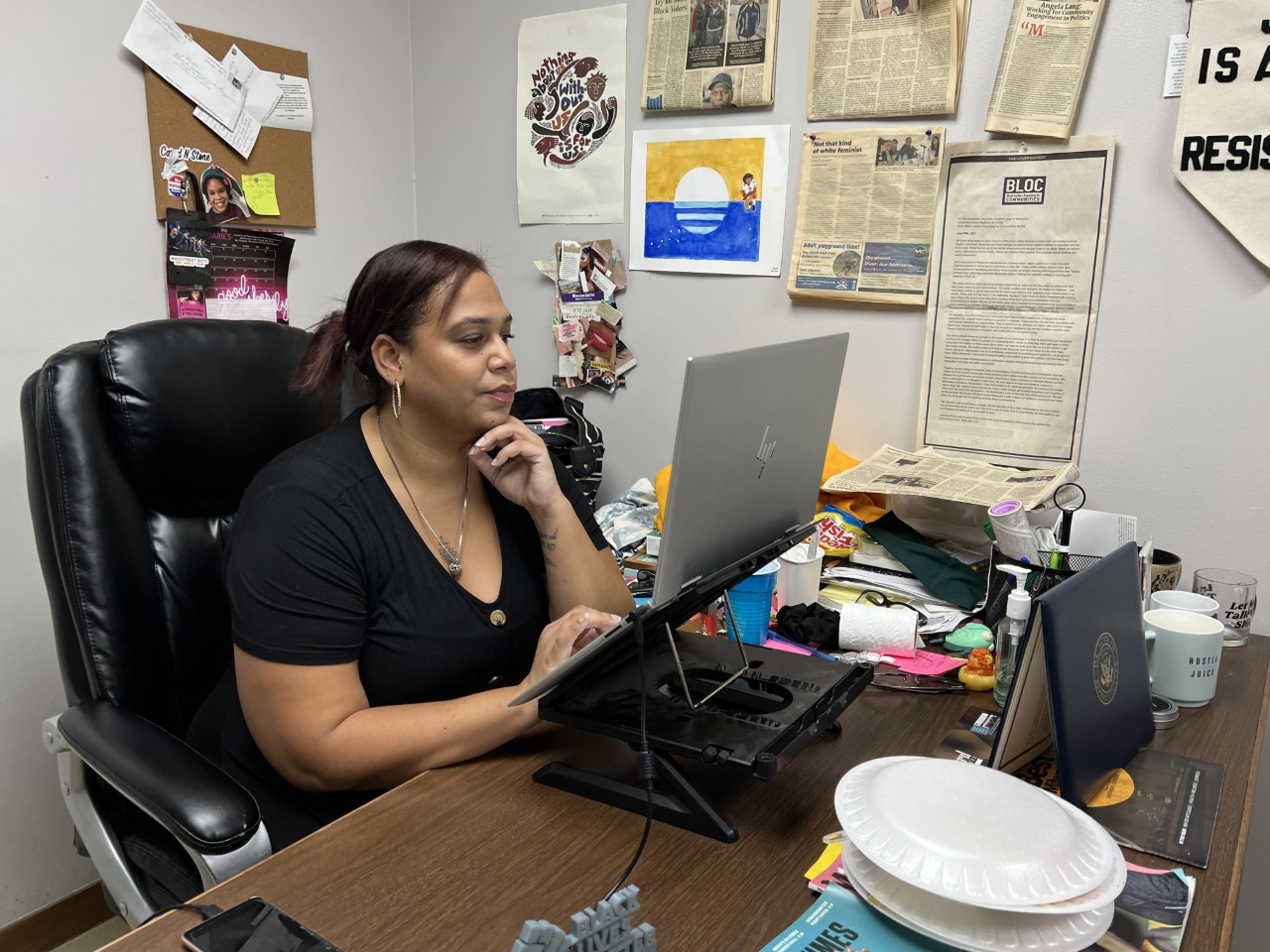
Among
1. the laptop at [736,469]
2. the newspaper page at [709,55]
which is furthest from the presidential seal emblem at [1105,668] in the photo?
the newspaper page at [709,55]

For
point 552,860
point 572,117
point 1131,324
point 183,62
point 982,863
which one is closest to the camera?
point 982,863

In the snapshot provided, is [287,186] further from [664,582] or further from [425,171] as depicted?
[664,582]

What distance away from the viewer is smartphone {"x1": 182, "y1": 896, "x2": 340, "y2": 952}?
730mm

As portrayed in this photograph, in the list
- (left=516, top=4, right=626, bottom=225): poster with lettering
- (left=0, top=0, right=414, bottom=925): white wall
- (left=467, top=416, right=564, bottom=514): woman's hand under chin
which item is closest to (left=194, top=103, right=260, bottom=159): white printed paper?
→ (left=0, top=0, right=414, bottom=925): white wall

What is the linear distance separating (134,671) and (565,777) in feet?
2.17

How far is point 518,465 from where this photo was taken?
1.35 metres

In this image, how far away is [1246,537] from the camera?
153cm

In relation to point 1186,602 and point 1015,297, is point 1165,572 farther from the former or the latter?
point 1015,297

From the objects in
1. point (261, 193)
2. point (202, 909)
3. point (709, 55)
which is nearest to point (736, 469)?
point (202, 909)

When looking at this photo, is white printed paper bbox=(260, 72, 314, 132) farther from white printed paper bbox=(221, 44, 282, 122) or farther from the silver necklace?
the silver necklace

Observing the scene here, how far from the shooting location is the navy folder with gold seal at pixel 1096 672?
0.91 meters

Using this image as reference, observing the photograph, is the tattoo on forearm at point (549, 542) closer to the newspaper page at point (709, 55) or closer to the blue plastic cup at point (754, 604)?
the blue plastic cup at point (754, 604)

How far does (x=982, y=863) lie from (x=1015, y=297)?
1202 mm

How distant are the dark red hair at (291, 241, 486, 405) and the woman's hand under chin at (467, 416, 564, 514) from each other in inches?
6.7
